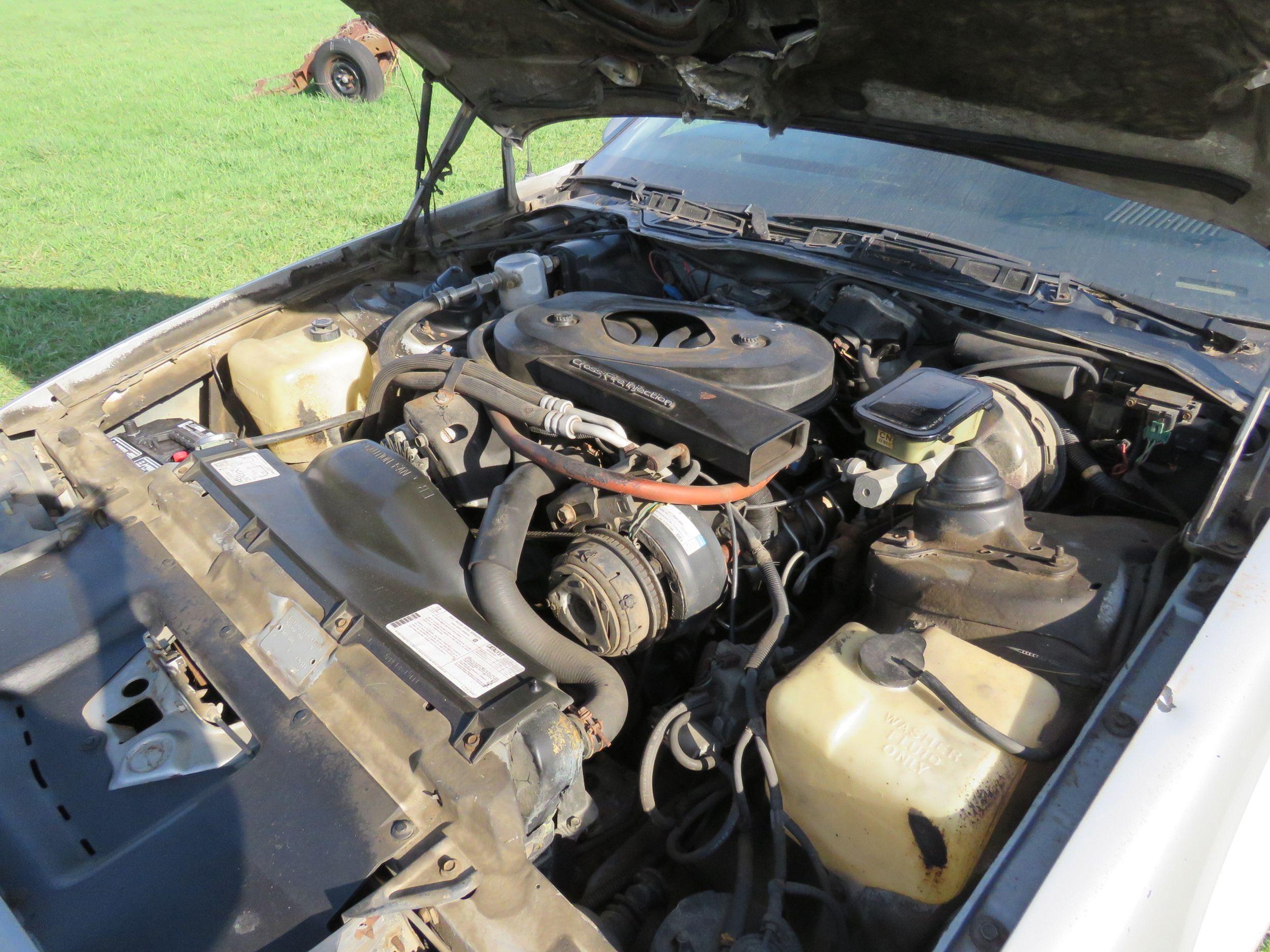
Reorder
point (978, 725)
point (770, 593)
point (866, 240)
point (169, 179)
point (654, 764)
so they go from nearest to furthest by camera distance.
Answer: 1. point (978, 725)
2. point (654, 764)
3. point (770, 593)
4. point (866, 240)
5. point (169, 179)

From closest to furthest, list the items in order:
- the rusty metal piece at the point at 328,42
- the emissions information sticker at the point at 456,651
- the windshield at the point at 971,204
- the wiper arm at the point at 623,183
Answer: the emissions information sticker at the point at 456,651
the windshield at the point at 971,204
the wiper arm at the point at 623,183
the rusty metal piece at the point at 328,42

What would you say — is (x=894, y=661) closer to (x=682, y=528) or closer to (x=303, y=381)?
(x=682, y=528)

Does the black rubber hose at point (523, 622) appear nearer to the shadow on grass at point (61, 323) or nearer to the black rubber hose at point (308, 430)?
the black rubber hose at point (308, 430)

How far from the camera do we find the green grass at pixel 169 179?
5250 millimetres

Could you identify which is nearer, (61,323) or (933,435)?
(933,435)

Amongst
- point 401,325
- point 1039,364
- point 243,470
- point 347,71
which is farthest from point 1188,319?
point 347,71

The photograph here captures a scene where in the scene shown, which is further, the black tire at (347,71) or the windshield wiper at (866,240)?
the black tire at (347,71)

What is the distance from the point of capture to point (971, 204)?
211 centimetres

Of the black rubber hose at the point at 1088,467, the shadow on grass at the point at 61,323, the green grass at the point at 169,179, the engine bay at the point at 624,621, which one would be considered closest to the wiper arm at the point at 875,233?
the engine bay at the point at 624,621

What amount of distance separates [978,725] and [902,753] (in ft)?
0.36

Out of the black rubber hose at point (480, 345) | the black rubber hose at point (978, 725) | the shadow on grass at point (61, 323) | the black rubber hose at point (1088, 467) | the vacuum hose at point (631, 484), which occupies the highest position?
the black rubber hose at point (480, 345)

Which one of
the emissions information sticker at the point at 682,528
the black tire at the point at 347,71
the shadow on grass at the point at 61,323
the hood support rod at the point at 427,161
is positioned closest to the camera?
the emissions information sticker at the point at 682,528

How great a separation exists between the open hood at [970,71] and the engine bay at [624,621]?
377 mm

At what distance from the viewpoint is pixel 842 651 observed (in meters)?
1.24
